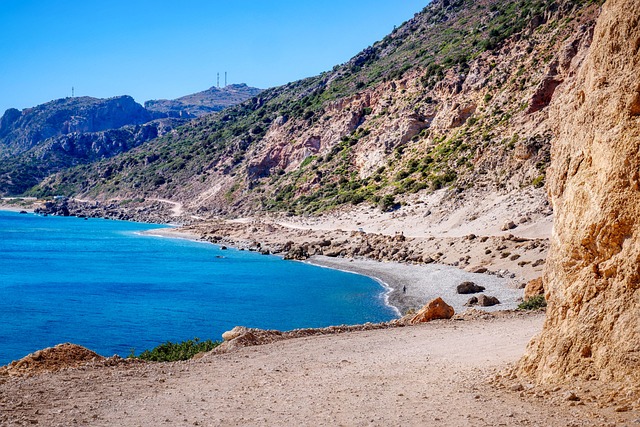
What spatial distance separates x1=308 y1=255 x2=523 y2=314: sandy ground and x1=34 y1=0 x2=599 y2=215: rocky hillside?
1169cm

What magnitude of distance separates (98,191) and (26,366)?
136 metres

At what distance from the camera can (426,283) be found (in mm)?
38781

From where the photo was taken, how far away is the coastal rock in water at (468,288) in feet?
111

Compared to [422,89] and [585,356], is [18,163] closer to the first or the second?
[422,89]

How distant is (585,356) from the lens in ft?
30.4

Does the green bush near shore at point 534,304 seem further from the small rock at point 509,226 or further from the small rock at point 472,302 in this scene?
the small rock at point 509,226

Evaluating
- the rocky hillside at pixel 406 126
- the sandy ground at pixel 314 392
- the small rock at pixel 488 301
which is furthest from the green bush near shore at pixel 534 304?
the rocky hillside at pixel 406 126

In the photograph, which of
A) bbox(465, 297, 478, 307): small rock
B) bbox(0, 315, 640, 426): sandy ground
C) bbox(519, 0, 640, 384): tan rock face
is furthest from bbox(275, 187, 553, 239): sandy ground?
bbox(519, 0, 640, 384): tan rock face

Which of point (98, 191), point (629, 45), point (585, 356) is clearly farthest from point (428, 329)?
point (98, 191)

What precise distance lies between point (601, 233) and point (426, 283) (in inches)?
1168

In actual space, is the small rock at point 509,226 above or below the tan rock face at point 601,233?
below

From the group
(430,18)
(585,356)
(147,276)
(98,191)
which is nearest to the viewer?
(585,356)

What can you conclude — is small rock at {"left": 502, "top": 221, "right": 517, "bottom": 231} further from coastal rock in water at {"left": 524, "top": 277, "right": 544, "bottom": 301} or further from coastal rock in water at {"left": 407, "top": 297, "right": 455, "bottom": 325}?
coastal rock in water at {"left": 407, "top": 297, "right": 455, "bottom": 325}

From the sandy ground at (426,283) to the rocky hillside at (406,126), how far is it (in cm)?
1169
